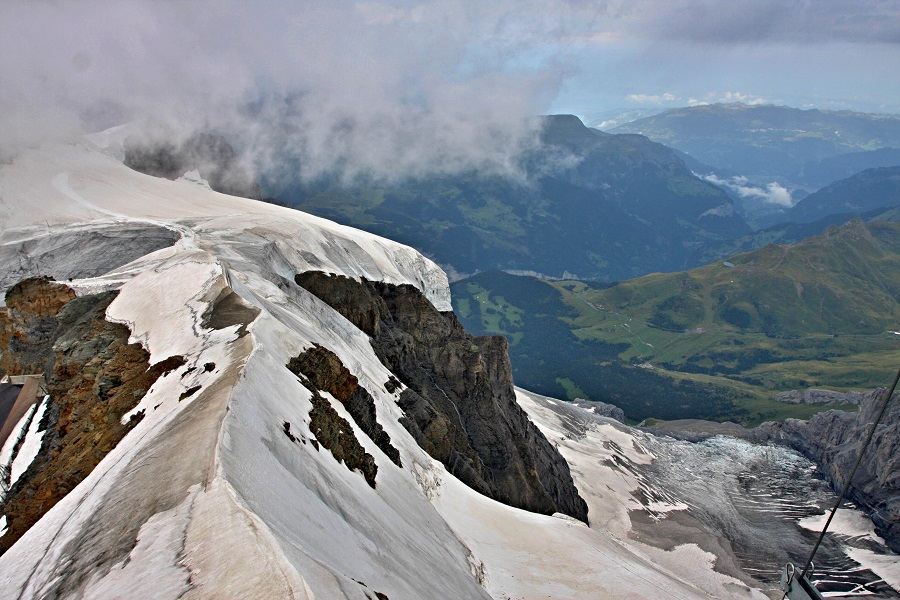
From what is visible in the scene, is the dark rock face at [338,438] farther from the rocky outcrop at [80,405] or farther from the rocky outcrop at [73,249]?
the rocky outcrop at [73,249]

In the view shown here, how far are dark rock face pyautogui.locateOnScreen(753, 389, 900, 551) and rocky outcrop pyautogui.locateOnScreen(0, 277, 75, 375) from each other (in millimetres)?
164329

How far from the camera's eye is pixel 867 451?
6191 inches

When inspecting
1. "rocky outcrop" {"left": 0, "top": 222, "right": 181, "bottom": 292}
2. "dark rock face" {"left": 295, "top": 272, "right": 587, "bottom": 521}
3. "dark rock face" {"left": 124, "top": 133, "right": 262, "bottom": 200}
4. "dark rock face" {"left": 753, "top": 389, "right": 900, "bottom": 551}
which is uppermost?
"dark rock face" {"left": 124, "top": 133, "right": 262, "bottom": 200}

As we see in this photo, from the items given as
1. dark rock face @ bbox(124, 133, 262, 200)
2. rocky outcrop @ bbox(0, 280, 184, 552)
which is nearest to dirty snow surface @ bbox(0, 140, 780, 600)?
rocky outcrop @ bbox(0, 280, 184, 552)

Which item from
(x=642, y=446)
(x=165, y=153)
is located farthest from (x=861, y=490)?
(x=165, y=153)

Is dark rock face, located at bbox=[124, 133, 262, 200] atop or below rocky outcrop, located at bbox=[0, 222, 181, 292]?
atop

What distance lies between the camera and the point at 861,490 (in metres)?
151

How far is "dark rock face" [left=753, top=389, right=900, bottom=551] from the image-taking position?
5492 inches

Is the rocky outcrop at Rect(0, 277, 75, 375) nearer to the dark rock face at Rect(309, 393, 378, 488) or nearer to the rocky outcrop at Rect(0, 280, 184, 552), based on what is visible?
the rocky outcrop at Rect(0, 280, 184, 552)

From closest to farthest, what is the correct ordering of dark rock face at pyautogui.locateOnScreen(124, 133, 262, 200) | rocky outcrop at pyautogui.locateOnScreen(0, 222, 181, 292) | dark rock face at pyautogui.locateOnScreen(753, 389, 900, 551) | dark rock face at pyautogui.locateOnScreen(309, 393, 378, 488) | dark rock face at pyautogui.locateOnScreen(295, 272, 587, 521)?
dark rock face at pyautogui.locateOnScreen(309, 393, 378, 488)
dark rock face at pyautogui.locateOnScreen(295, 272, 587, 521)
rocky outcrop at pyautogui.locateOnScreen(0, 222, 181, 292)
dark rock face at pyautogui.locateOnScreen(124, 133, 262, 200)
dark rock face at pyautogui.locateOnScreen(753, 389, 900, 551)

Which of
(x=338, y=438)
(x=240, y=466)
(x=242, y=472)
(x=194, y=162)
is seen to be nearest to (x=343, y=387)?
(x=338, y=438)

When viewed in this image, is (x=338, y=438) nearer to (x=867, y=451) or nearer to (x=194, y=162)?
(x=194, y=162)

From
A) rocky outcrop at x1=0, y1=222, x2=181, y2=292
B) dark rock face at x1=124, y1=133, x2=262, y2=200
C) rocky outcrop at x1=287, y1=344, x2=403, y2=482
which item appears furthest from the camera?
dark rock face at x1=124, y1=133, x2=262, y2=200

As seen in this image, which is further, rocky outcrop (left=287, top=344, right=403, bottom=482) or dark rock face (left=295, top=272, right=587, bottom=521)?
dark rock face (left=295, top=272, right=587, bottom=521)
